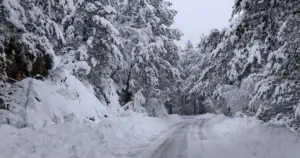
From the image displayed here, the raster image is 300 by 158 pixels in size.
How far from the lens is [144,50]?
2445 cm

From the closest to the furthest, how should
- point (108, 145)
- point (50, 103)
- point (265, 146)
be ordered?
1. point (265, 146)
2. point (108, 145)
3. point (50, 103)

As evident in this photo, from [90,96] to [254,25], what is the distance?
9975 millimetres

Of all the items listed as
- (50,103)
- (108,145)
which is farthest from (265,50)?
(50,103)

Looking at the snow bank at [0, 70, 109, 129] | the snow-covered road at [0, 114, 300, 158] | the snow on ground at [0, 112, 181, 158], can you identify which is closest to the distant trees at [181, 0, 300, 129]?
the snow-covered road at [0, 114, 300, 158]

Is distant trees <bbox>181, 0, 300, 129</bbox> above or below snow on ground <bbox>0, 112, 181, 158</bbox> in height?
above

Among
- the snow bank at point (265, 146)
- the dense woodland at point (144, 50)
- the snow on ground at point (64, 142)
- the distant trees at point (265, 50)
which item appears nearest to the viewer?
the snow on ground at point (64, 142)

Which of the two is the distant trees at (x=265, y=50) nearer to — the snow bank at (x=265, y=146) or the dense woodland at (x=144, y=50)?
the dense woodland at (x=144, y=50)

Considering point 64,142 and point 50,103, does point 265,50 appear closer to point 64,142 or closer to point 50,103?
point 64,142

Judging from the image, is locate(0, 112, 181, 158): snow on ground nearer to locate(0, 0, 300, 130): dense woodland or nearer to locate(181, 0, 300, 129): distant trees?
locate(0, 0, 300, 130): dense woodland

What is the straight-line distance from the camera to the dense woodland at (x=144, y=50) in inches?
337

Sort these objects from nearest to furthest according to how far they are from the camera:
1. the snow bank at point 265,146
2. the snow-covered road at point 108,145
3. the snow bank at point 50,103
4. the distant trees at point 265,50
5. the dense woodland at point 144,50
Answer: the snow-covered road at point 108,145, the distant trees at point 265,50, the dense woodland at point 144,50, the snow bank at point 265,146, the snow bank at point 50,103

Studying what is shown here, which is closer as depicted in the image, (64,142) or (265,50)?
(64,142)

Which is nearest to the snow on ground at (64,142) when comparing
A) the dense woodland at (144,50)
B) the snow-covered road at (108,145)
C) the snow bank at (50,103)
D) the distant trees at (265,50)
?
the snow-covered road at (108,145)

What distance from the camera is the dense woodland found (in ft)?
28.1
